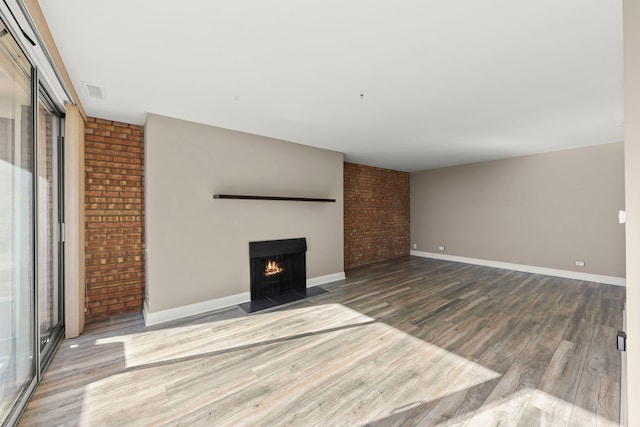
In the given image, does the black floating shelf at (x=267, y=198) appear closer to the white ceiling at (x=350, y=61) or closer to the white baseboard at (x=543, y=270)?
the white ceiling at (x=350, y=61)

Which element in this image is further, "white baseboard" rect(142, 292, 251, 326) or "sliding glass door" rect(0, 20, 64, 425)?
"white baseboard" rect(142, 292, 251, 326)

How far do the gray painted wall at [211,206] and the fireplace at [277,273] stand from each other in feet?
0.40

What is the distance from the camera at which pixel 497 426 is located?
157 centimetres

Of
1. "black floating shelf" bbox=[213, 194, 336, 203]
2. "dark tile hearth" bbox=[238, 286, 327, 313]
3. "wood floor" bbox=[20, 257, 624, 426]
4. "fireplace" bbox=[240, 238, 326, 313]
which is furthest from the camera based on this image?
"fireplace" bbox=[240, 238, 326, 313]

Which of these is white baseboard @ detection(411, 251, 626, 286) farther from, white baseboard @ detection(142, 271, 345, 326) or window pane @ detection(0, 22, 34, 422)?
window pane @ detection(0, 22, 34, 422)

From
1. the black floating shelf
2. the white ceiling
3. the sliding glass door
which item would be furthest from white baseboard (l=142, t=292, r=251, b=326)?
the white ceiling

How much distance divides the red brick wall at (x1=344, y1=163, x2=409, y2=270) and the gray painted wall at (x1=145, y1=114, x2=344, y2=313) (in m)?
1.58

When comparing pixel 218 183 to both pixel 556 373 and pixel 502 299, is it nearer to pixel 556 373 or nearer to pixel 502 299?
pixel 556 373

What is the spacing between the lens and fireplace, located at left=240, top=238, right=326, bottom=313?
151 inches

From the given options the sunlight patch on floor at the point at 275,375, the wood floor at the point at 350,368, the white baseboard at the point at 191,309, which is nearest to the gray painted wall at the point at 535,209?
the wood floor at the point at 350,368

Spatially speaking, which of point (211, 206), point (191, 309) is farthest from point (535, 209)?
point (191, 309)

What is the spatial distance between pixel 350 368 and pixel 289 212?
2614mm

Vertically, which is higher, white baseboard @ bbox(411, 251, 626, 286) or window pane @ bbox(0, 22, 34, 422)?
window pane @ bbox(0, 22, 34, 422)

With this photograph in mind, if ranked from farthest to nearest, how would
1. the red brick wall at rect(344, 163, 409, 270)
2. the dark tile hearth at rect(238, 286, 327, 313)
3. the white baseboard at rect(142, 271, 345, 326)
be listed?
the red brick wall at rect(344, 163, 409, 270), the dark tile hearth at rect(238, 286, 327, 313), the white baseboard at rect(142, 271, 345, 326)
